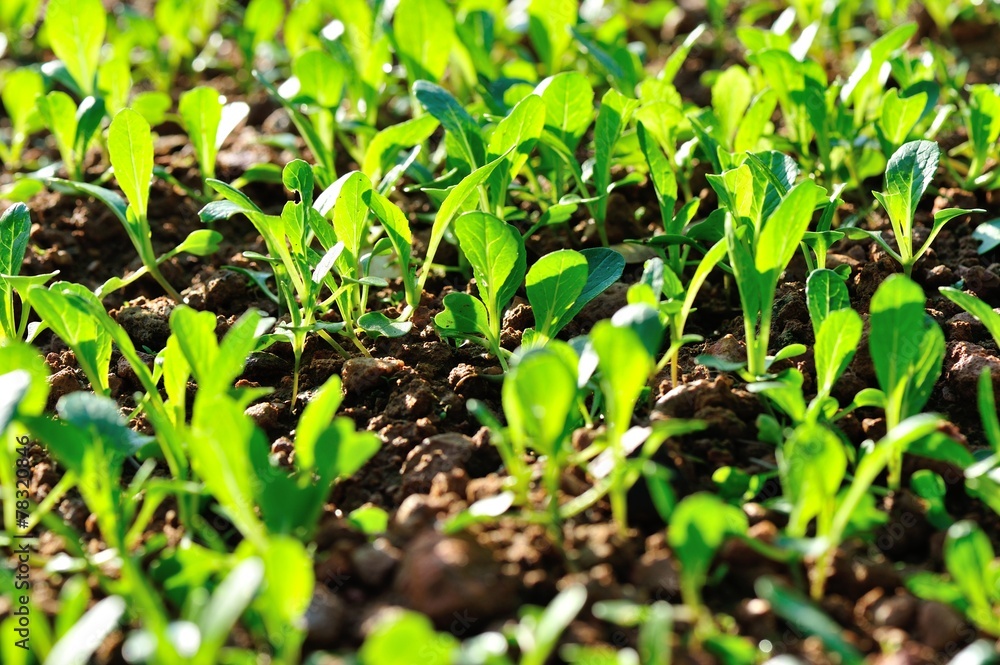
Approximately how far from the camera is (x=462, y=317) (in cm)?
182

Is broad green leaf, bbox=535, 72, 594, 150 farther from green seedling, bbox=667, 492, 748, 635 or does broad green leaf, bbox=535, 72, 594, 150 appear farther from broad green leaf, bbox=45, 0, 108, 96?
broad green leaf, bbox=45, 0, 108, 96

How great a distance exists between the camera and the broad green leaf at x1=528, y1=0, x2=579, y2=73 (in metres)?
2.79

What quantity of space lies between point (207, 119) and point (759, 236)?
1275mm

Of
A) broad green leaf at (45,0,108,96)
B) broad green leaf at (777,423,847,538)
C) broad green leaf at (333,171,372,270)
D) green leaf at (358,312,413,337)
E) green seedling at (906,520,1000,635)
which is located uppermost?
broad green leaf at (45,0,108,96)

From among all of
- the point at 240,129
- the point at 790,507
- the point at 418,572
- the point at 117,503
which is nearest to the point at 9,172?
the point at 240,129

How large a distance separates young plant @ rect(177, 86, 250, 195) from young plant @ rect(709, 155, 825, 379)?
111 cm

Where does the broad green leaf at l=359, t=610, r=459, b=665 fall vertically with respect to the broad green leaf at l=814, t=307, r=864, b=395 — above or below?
above

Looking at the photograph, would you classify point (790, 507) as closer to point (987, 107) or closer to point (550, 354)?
point (550, 354)

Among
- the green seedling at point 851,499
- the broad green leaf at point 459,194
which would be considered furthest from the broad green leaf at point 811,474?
the broad green leaf at point 459,194

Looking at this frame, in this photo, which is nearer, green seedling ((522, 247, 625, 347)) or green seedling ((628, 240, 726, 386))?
green seedling ((628, 240, 726, 386))

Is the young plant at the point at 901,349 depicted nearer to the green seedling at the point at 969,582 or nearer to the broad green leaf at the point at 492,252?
the green seedling at the point at 969,582

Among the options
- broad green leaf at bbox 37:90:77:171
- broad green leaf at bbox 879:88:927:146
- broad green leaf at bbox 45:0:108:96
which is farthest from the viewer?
broad green leaf at bbox 45:0:108:96

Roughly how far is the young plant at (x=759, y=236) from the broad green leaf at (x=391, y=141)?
0.64m

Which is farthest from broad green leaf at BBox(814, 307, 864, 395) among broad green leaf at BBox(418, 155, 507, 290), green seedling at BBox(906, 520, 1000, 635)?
broad green leaf at BBox(418, 155, 507, 290)
